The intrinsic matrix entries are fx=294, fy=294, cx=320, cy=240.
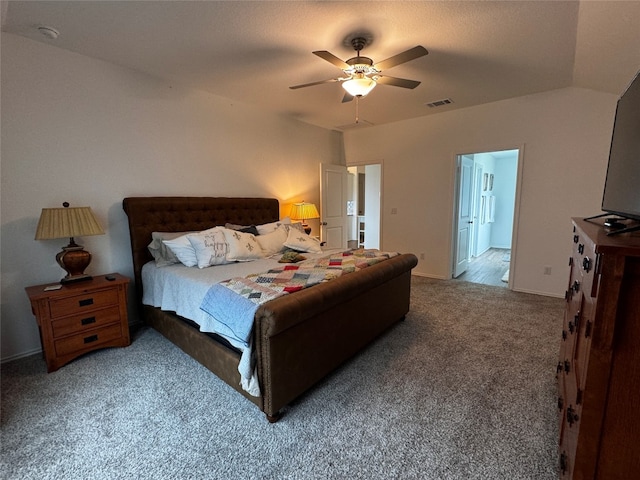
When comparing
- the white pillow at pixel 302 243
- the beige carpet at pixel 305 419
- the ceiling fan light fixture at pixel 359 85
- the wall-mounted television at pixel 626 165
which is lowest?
the beige carpet at pixel 305 419

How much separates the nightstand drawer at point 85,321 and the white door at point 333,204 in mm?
3364

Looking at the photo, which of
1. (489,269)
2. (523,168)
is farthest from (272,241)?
(489,269)

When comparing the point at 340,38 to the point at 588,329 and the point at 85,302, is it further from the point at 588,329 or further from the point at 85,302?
the point at 85,302

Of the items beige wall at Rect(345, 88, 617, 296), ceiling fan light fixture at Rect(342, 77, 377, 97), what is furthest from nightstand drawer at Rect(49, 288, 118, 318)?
beige wall at Rect(345, 88, 617, 296)

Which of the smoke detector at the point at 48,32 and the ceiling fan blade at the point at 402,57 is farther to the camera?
the smoke detector at the point at 48,32

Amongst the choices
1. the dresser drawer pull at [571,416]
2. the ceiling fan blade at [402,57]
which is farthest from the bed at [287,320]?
the ceiling fan blade at [402,57]

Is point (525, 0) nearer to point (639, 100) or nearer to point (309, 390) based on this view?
point (639, 100)

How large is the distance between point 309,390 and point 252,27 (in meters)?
2.71

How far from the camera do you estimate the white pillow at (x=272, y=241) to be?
11.0 feet

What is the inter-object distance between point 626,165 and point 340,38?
2067mm

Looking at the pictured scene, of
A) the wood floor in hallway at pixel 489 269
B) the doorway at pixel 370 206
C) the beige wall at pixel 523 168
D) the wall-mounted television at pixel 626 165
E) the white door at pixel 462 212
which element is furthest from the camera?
the doorway at pixel 370 206

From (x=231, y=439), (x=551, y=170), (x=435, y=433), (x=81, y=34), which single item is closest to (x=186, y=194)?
(x=81, y=34)

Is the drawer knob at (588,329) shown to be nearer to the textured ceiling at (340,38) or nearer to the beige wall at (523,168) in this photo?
the textured ceiling at (340,38)

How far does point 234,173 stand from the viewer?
403 cm
